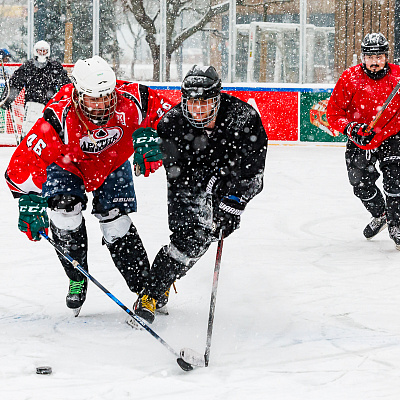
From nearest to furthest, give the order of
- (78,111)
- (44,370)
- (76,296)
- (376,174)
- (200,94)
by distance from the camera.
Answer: (44,370) < (200,94) < (78,111) < (76,296) < (376,174)

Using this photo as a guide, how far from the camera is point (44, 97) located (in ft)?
27.9

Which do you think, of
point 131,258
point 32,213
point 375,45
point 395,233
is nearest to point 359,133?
point 375,45

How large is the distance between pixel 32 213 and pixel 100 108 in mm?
533

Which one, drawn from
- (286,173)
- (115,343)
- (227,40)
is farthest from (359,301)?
(227,40)

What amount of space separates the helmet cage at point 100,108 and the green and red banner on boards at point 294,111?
25.7 ft

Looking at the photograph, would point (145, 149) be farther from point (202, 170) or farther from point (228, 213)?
point (228, 213)

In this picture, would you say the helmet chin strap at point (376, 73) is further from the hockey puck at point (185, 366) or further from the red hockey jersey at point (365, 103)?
the hockey puck at point (185, 366)

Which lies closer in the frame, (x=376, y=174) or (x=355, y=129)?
(x=355, y=129)

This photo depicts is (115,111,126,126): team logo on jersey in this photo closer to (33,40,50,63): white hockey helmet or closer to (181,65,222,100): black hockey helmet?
(181,65,222,100): black hockey helmet

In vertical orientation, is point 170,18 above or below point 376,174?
above

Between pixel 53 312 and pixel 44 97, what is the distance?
5256 millimetres

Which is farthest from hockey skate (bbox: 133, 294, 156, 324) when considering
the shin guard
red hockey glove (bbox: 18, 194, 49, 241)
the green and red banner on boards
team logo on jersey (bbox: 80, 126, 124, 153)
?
the green and red banner on boards

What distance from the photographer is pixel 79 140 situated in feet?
10.7

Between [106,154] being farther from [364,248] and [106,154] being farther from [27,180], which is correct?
[364,248]
